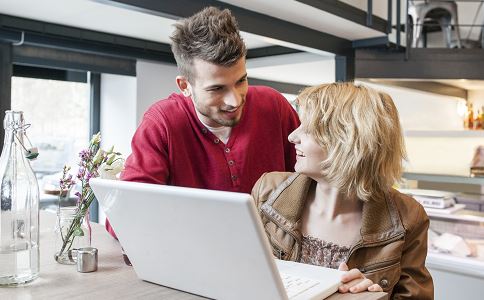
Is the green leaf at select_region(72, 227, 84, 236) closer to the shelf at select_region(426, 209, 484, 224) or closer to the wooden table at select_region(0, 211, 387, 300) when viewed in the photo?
the wooden table at select_region(0, 211, 387, 300)

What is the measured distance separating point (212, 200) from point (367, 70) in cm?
371

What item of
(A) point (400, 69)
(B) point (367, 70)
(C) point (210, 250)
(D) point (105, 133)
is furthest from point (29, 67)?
(C) point (210, 250)

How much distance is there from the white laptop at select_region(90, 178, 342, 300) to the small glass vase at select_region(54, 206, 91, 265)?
0.85 ft

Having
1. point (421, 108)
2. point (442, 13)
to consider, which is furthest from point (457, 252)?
point (442, 13)

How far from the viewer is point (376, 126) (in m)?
1.34

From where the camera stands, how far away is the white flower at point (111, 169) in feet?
3.95

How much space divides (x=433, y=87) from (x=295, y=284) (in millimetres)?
4419

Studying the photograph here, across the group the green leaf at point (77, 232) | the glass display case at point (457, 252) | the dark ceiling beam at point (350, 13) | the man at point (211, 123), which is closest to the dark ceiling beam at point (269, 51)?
the dark ceiling beam at point (350, 13)

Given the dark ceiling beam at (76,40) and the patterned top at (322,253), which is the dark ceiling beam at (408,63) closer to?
the dark ceiling beam at (76,40)

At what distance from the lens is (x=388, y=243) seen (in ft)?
4.34

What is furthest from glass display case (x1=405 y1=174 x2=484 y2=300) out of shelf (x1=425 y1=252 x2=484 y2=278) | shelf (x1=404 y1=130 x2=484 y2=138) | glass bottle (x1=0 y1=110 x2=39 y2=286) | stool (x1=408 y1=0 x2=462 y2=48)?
glass bottle (x1=0 y1=110 x2=39 y2=286)

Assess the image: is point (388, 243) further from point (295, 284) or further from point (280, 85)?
point (280, 85)

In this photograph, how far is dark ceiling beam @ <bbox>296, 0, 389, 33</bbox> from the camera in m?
3.14

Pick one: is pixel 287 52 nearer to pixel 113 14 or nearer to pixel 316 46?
pixel 316 46
